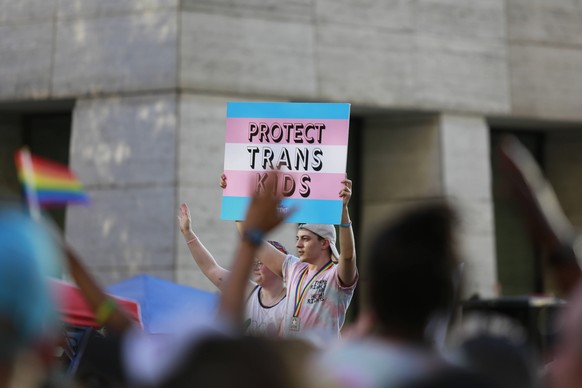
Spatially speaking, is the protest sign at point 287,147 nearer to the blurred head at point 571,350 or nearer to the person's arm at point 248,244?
the person's arm at point 248,244

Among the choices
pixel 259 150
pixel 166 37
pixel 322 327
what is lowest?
pixel 322 327

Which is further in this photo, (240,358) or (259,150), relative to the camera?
(259,150)

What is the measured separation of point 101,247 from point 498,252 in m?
6.08

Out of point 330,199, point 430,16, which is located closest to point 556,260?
point 330,199

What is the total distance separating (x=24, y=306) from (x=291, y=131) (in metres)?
5.96

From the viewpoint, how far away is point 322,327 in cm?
650

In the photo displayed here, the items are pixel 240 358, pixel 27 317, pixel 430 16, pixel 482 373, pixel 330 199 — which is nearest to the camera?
pixel 240 358

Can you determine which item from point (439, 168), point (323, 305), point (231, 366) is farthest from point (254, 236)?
point (439, 168)

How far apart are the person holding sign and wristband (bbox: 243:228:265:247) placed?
11.8 feet

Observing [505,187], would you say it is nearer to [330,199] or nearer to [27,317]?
[27,317]

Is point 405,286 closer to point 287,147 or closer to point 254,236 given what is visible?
point 254,236

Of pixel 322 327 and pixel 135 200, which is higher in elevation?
pixel 135 200

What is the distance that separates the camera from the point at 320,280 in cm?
670

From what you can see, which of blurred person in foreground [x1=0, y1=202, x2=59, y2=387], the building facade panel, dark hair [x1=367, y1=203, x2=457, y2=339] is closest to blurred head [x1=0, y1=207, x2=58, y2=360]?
blurred person in foreground [x1=0, y1=202, x2=59, y2=387]
